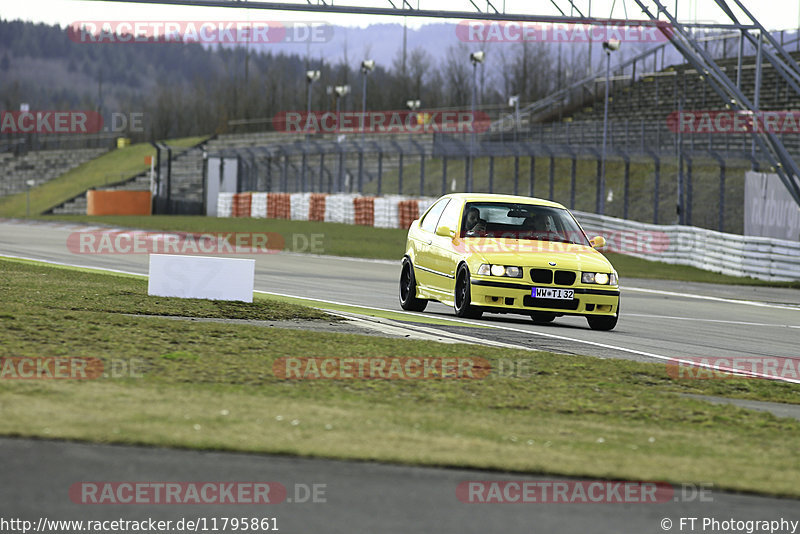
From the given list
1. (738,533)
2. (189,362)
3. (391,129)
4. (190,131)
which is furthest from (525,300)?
(190,131)

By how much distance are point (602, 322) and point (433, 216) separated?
2.71m

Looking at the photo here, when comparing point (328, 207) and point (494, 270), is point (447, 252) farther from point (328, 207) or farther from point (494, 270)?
point (328, 207)

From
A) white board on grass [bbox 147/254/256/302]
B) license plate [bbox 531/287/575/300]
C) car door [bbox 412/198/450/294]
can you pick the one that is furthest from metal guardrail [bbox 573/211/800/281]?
white board on grass [bbox 147/254/256/302]

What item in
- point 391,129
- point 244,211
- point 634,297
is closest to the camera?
point 634,297

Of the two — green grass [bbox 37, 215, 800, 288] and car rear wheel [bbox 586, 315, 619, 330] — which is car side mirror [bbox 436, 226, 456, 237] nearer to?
car rear wheel [bbox 586, 315, 619, 330]

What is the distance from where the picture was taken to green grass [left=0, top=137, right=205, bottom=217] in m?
82.1

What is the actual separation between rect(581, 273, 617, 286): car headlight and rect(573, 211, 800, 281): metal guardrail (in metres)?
13.0

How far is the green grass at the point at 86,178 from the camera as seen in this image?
82.1 metres

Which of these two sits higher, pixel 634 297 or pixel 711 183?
pixel 711 183

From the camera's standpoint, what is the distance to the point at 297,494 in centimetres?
495

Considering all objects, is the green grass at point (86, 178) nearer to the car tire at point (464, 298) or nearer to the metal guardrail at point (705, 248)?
the metal guardrail at point (705, 248)

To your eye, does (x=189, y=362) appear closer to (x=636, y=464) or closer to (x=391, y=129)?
(x=636, y=464)

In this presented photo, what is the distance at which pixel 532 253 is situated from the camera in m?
13.2

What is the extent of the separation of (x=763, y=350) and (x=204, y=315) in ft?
18.9
